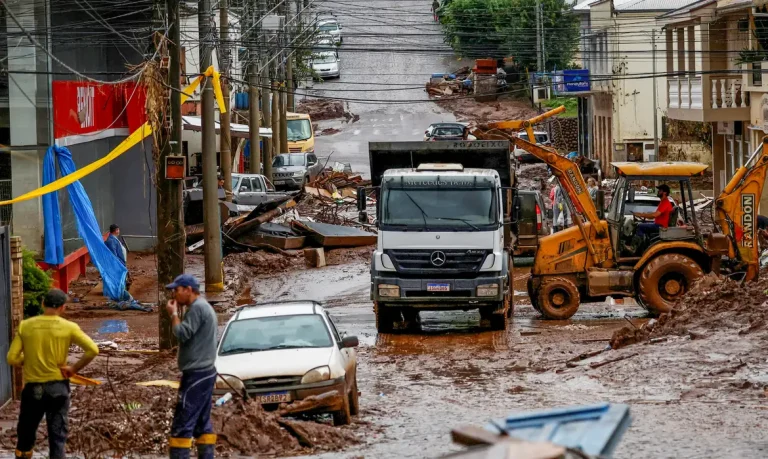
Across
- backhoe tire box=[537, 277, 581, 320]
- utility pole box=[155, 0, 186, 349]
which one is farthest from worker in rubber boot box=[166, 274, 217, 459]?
backhoe tire box=[537, 277, 581, 320]

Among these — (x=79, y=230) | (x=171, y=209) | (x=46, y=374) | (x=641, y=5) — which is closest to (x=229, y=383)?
(x=46, y=374)

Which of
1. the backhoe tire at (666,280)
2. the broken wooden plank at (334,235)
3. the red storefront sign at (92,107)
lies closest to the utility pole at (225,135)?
the broken wooden plank at (334,235)

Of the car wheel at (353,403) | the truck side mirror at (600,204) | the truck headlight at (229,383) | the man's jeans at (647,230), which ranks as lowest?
the car wheel at (353,403)

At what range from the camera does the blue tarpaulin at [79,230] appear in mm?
23234

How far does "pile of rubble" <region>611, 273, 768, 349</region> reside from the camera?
17.8 meters

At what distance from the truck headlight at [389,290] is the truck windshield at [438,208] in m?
0.97

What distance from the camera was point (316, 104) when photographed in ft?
261

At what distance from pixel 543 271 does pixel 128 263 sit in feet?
40.7

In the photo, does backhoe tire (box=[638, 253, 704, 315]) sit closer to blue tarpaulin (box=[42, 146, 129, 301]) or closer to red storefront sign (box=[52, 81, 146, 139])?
blue tarpaulin (box=[42, 146, 129, 301])

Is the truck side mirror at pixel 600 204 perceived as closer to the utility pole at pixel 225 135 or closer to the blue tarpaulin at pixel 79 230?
the blue tarpaulin at pixel 79 230

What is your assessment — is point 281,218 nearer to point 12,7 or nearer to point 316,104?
point 12,7

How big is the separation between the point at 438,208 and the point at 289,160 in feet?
110

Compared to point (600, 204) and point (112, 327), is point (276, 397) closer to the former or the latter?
point (112, 327)

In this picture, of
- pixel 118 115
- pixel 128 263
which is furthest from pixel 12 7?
pixel 128 263
